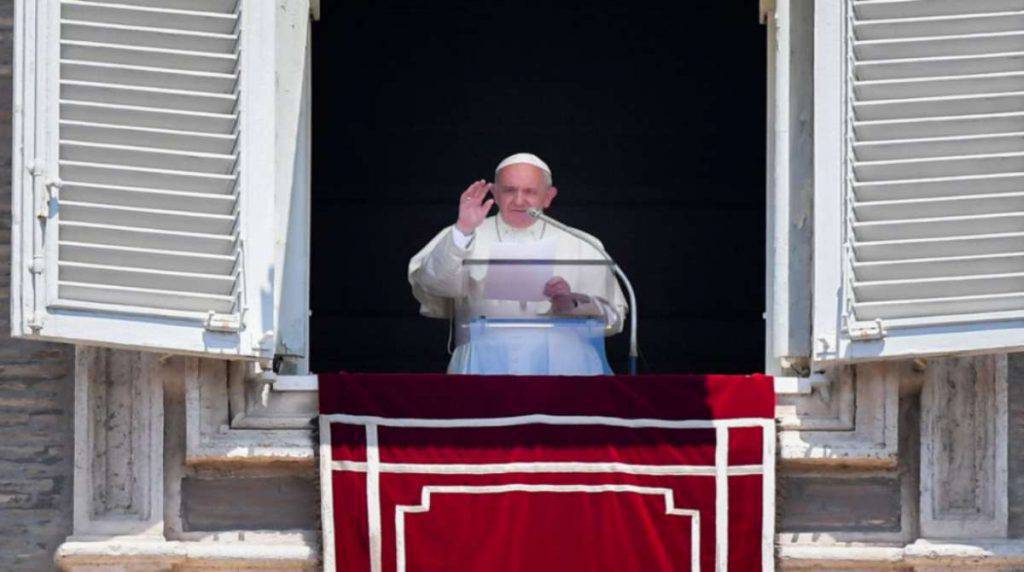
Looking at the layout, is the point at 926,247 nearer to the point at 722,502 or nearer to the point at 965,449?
the point at 965,449

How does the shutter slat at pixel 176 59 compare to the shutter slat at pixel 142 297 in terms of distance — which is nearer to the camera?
the shutter slat at pixel 142 297

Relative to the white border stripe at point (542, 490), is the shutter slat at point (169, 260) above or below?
above

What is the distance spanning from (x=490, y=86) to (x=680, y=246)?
895 mm

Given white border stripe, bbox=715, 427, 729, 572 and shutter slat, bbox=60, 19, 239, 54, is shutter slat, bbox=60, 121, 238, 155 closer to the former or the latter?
shutter slat, bbox=60, 19, 239, 54

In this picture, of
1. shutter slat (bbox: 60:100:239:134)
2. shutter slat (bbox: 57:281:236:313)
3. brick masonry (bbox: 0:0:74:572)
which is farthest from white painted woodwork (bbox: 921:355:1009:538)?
brick masonry (bbox: 0:0:74:572)

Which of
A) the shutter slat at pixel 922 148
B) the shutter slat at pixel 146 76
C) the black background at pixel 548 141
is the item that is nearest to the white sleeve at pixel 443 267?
the shutter slat at pixel 146 76

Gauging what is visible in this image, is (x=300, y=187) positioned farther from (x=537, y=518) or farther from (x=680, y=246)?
(x=680, y=246)

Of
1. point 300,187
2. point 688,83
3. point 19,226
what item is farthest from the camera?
point 688,83

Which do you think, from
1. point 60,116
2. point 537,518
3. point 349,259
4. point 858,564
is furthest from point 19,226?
point 349,259

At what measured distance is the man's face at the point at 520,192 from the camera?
32.3ft

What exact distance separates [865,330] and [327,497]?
1.49m

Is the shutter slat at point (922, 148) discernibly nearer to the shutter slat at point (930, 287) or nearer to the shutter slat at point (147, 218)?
the shutter slat at point (930, 287)

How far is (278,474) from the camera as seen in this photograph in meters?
9.00

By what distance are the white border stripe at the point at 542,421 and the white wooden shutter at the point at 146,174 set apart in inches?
13.5
